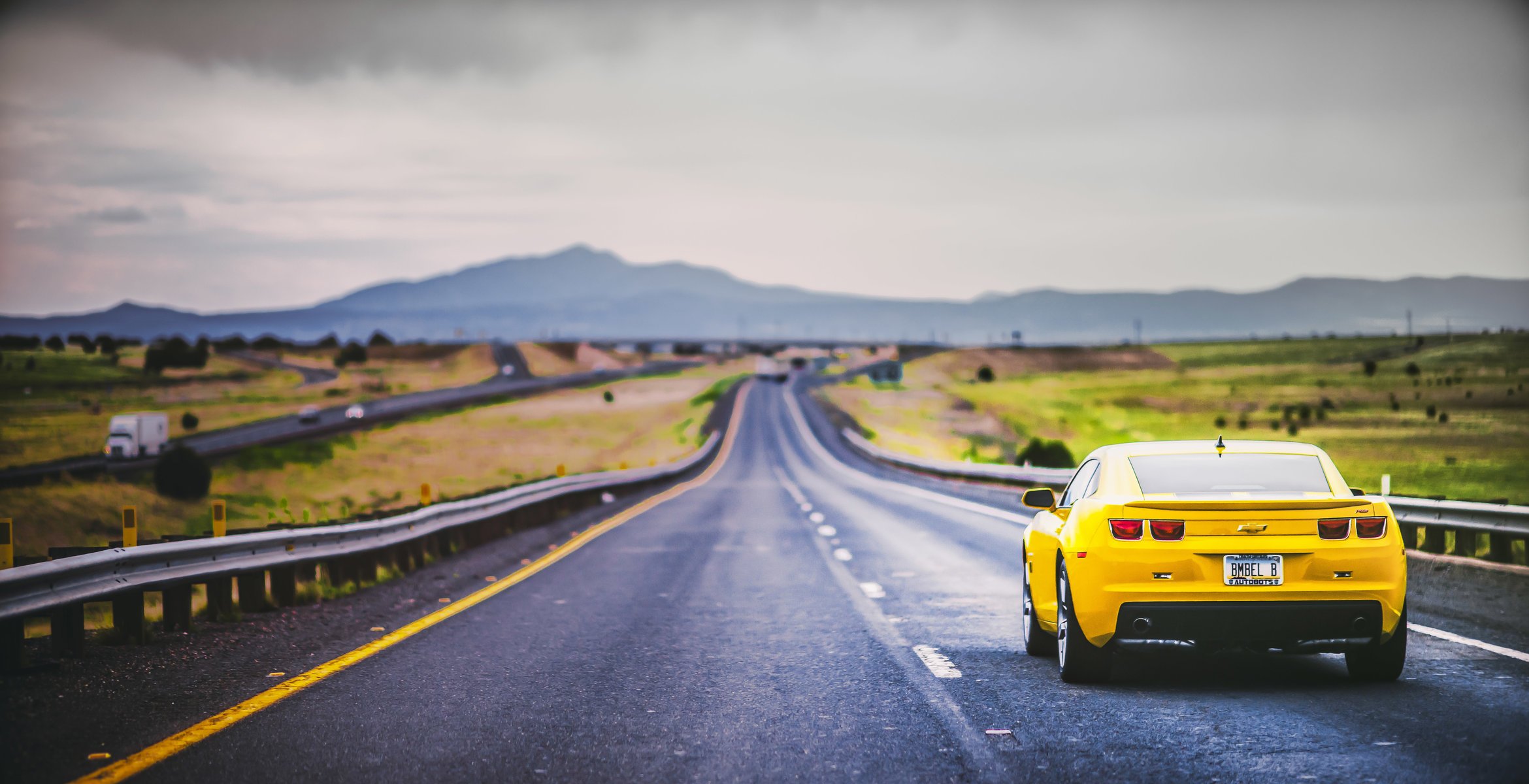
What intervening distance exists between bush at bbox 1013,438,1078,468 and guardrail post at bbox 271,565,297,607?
3559 centimetres

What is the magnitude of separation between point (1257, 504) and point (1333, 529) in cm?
50

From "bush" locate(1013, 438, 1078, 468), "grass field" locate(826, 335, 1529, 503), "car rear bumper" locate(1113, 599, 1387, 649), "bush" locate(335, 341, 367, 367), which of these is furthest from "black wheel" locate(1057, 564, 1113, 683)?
"bush" locate(335, 341, 367, 367)

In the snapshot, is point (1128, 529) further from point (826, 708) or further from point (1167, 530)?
point (826, 708)

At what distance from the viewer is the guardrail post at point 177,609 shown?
10.2 meters

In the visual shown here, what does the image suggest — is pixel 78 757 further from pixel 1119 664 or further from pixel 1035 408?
pixel 1035 408

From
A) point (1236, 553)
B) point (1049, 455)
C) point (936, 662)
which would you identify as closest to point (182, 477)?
point (1049, 455)

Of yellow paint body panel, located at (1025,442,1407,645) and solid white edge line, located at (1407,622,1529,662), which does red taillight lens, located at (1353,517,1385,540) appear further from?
solid white edge line, located at (1407,622,1529,662)

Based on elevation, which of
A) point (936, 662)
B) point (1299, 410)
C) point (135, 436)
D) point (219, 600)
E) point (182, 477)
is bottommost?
point (182, 477)

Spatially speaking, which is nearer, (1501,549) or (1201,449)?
(1201,449)

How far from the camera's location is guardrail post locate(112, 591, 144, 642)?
374 inches

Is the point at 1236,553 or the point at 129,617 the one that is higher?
the point at 1236,553

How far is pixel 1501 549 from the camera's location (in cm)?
1159

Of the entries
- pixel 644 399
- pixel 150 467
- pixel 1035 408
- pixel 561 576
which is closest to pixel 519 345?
pixel 644 399

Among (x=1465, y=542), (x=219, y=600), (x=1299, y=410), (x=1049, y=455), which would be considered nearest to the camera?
(x=219, y=600)
